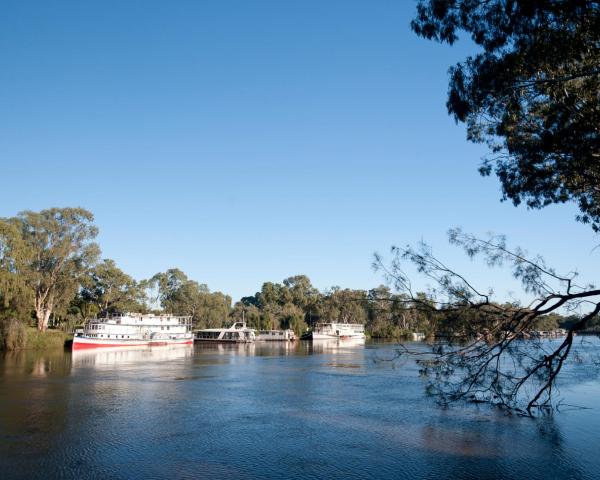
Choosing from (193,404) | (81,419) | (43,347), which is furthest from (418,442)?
(43,347)

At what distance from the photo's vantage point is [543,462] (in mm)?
16812

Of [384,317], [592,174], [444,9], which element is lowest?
[384,317]

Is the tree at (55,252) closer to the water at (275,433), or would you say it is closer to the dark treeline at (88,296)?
the dark treeline at (88,296)

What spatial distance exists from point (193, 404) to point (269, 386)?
858 cm

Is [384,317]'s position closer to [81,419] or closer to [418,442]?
[418,442]

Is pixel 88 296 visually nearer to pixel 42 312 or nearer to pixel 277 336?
pixel 42 312

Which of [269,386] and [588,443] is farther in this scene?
[269,386]

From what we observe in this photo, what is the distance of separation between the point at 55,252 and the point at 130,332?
19.1 metres

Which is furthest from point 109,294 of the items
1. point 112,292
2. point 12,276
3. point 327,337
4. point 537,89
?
point 537,89

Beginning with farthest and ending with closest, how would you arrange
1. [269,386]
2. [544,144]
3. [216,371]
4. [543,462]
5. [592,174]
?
[216,371] < [269,386] < [543,462] < [592,174] < [544,144]

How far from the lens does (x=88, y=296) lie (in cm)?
9712

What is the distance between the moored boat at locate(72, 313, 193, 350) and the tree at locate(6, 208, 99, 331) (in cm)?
Result: 651

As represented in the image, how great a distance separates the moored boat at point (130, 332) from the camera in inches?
2849

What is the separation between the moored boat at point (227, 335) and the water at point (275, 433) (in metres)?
70.8
